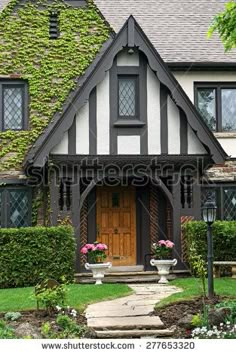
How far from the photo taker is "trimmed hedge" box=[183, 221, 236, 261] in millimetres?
16062

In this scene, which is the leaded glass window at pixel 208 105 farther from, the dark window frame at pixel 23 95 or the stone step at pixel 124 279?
the dark window frame at pixel 23 95

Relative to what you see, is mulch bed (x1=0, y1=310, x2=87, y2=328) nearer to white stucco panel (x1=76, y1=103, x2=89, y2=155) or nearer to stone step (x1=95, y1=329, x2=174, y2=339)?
stone step (x1=95, y1=329, x2=174, y2=339)

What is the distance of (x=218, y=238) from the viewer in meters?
16.2

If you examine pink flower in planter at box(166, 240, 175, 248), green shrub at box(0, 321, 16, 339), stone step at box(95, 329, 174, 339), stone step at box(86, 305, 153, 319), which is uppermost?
pink flower in planter at box(166, 240, 175, 248)

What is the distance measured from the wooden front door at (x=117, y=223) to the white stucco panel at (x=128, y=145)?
1.81 metres

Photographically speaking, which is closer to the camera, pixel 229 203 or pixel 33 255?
pixel 33 255

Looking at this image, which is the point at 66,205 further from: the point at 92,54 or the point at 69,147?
the point at 92,54

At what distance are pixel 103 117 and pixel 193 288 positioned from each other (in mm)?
5319

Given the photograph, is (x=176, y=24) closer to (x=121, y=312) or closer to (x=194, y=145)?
(x=194, y=145)

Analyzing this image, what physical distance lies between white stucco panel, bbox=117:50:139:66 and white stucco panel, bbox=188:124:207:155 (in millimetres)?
2405

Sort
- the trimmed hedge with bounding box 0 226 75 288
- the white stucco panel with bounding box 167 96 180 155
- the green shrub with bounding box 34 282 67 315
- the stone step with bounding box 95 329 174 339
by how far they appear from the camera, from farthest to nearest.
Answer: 1. the white stucco panel with bounding box 167 96 180 155
2. the trimmed hedge with bounding box 0 226 75 288
3. the green shrub with bounding box 34 282 67 315
4. the stone step with bounding box 95 329 174 339

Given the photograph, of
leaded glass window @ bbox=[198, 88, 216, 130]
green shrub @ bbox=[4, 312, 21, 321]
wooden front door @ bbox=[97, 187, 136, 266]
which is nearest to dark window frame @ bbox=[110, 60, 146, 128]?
wooden front door @ bbox=[97, 187, 136, 266]

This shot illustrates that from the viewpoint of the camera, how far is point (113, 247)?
18219mm

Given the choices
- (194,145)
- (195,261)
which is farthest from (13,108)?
(195,261)
